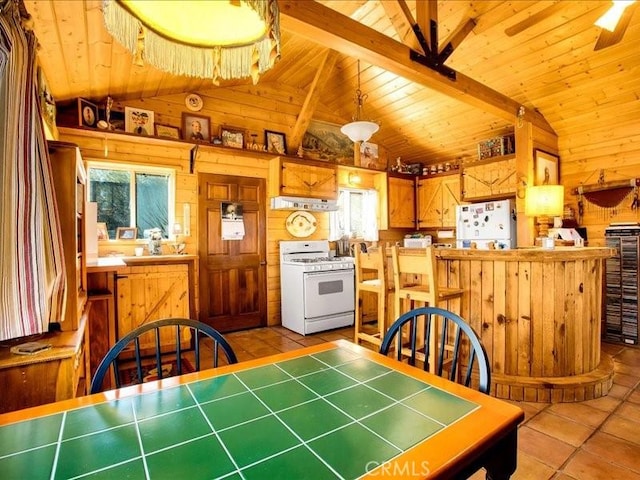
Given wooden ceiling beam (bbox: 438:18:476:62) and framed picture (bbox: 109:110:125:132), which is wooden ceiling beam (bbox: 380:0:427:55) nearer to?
wooden ceiling beam (bbox: 438:18:476:62)

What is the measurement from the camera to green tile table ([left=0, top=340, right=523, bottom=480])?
28.7 inches

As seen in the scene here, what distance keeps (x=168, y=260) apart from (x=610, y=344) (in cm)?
496

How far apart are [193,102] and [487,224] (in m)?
4.32

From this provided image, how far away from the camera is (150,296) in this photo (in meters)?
3.60

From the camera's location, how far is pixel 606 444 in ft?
6.70

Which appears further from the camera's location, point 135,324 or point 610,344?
point 610,344

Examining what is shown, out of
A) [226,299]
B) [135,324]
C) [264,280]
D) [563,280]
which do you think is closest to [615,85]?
[563,280]

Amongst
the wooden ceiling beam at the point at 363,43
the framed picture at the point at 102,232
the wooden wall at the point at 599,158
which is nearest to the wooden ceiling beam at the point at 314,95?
the wooden ceiling beam at the point at 363,43

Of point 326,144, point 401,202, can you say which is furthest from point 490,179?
point 326,144

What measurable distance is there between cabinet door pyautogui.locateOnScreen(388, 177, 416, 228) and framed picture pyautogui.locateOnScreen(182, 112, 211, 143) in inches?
121

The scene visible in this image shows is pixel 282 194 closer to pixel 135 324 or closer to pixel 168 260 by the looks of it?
pixel 168 260

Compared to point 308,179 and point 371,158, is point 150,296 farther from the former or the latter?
point 371,158

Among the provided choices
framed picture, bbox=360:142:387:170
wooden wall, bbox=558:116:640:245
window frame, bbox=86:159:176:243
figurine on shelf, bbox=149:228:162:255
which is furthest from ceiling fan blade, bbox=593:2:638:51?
figurine on shelf, bbox=149:228:162:255

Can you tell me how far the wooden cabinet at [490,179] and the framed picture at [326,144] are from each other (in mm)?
1857
